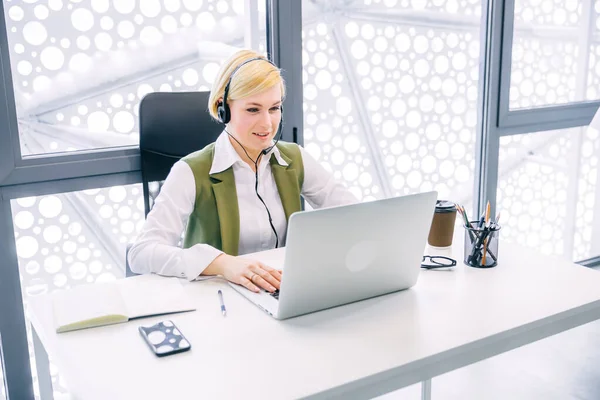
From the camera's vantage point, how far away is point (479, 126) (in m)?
2.98

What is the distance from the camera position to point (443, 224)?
1.57m

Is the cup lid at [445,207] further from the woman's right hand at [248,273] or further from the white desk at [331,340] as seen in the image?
the woman's right hand at [248,273]

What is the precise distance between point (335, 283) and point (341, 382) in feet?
0.86

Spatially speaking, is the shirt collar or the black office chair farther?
the black office chair

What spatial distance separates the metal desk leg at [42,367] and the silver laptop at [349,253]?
1.40 ft

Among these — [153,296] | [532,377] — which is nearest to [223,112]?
[153,296]

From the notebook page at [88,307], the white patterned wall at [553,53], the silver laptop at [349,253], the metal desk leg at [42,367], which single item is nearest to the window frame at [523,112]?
the white patterned wall at [553,53]

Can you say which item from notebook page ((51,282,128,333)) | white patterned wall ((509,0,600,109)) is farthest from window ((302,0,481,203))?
notebook page ((51,282,128,333))

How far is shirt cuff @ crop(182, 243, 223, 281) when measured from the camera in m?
1.40

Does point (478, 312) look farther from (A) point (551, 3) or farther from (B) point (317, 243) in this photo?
(A) point (551, 3)

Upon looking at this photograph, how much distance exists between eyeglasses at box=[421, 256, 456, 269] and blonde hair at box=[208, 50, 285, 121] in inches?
24.9

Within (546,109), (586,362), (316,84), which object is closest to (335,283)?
(316,84)

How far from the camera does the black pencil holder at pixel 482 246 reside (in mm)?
1453

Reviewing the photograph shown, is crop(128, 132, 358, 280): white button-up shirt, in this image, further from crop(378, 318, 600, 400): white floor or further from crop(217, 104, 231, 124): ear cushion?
crop(378, 318, 600, 400): white floor
